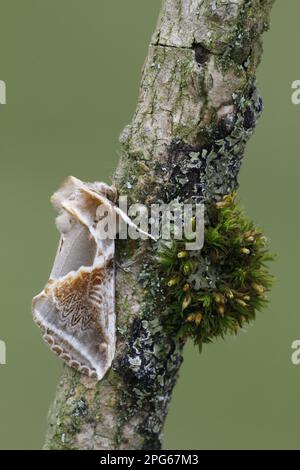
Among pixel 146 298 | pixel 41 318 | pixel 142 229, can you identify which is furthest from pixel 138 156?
pixel 41 318

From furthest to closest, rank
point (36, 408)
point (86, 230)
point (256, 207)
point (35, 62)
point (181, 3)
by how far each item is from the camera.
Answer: point (35, 62) → point (256, 207) → point (36, 408) → point (86, 230) → point (181, 3)

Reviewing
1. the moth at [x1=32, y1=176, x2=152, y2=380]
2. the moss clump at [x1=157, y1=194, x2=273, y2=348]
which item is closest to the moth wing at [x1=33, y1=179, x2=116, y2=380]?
the moth at [x1=32, y1=176, x2=152, y2=380]

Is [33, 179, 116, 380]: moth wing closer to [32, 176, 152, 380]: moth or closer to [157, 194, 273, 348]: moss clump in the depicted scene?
[32, 176, 152, 380]: moth

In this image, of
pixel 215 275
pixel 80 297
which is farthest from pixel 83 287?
pixel 215 275

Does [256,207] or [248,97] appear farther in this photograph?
[256,207]

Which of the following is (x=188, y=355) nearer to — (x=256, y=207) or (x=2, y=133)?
(x=256, y=207)

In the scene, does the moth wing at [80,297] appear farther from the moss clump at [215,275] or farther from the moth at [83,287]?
the moss clump at [215,275]
